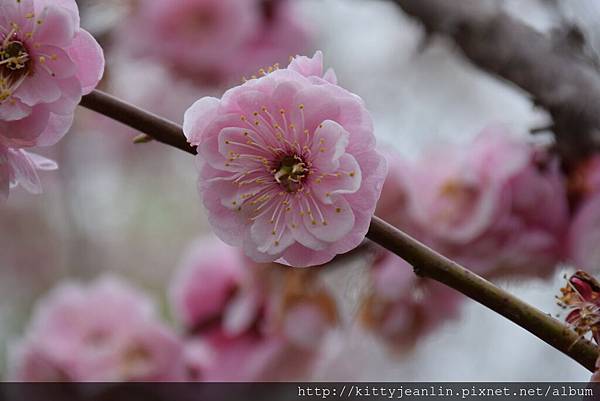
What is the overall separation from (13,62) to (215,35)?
819 mm

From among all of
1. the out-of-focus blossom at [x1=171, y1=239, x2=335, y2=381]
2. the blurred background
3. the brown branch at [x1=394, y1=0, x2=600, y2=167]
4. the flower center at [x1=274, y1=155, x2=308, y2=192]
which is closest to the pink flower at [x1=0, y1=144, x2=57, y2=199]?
the flower center at [x1=274, y1=155, x2=308, y2=192]

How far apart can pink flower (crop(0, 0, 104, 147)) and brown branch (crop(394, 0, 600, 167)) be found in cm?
42

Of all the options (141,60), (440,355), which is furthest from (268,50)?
(440,355)

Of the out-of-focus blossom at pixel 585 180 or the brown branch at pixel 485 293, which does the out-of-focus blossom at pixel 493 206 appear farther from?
the brown branch at pixel 485 293

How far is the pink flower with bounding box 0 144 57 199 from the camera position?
403mm

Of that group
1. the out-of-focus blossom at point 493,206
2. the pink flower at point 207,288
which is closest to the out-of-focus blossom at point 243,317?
the pink flower at point 207,288

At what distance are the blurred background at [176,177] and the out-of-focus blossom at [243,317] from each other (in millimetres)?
212

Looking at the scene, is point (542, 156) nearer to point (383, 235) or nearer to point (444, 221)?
point (444, 221)

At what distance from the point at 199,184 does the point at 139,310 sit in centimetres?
67

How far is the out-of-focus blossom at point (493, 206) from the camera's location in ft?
2.61

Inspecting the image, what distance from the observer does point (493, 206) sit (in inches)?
31.6

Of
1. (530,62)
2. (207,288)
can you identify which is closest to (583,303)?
(530,62)

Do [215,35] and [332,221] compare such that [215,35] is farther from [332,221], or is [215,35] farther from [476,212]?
[332,221]

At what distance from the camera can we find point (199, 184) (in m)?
0.39
